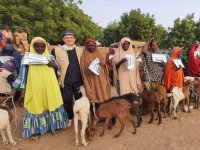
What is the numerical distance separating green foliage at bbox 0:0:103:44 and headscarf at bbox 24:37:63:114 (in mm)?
14809

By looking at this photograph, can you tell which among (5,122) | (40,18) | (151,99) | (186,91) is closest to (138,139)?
(151,99)

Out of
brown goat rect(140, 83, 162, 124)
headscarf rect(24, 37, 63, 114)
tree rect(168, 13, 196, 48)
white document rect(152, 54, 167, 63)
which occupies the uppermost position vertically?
tree rect(168, 13, 196, 48)

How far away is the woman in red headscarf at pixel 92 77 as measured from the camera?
246 inches

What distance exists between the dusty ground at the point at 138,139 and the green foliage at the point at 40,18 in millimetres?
14841

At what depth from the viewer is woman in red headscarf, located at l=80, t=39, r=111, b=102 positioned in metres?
6.25

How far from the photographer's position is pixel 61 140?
602cm

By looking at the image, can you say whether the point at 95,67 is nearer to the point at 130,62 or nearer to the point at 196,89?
the point at 130,62

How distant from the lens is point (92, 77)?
6328mm

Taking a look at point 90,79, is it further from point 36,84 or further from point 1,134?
point 1,134

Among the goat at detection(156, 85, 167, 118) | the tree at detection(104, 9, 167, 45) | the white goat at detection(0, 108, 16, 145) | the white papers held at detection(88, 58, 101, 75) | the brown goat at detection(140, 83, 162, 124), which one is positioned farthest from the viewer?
the tree at detection(104, 9, 167, 45)

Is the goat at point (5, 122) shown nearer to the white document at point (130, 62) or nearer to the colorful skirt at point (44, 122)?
the colorful skirt at point (44, 122)

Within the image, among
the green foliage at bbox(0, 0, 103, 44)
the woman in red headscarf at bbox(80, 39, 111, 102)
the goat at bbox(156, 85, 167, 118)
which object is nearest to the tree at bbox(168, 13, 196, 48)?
the green foliage at bbox(0, 0, 103, 44)

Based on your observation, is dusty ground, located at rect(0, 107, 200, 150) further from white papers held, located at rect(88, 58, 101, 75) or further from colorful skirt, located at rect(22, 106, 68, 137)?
white papers held, located at rect(88, 58, 101, 75)

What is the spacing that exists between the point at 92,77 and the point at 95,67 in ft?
0.85
